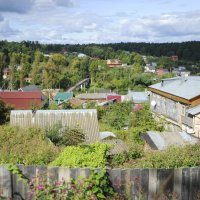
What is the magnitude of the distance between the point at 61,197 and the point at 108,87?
63218 mm

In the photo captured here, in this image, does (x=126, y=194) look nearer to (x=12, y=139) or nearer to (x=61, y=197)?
(x=61, y=197)

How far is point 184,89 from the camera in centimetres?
2561

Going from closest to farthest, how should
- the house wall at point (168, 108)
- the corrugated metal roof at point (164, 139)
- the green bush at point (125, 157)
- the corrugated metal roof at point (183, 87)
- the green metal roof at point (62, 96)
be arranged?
the green bush at point (125, 157) → the corrugated metal roof at point (164, 139) → the corrugated metal roof at point (183, 87) → the house wall at point (168, 108) → the green metal roof at point (62, 96)

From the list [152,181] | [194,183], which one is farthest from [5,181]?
[194,183]

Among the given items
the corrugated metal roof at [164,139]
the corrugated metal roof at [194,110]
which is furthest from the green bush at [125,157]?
the corrugated metal roof at [194,110]

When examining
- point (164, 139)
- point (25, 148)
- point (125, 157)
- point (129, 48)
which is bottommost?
point (164, 139)

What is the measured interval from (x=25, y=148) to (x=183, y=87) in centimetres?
1796

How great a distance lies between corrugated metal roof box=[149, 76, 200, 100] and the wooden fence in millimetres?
18993

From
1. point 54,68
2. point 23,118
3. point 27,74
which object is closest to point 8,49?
point 27,74

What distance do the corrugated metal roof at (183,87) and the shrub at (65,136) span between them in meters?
10.9

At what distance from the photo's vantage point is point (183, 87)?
86.0ft

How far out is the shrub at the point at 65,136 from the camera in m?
13.8

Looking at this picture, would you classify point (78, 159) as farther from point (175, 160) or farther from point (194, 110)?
point (194, 110)

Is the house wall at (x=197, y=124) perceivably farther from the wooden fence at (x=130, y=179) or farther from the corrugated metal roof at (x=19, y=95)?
the corrugated metal roof at (x=19, y=95)
